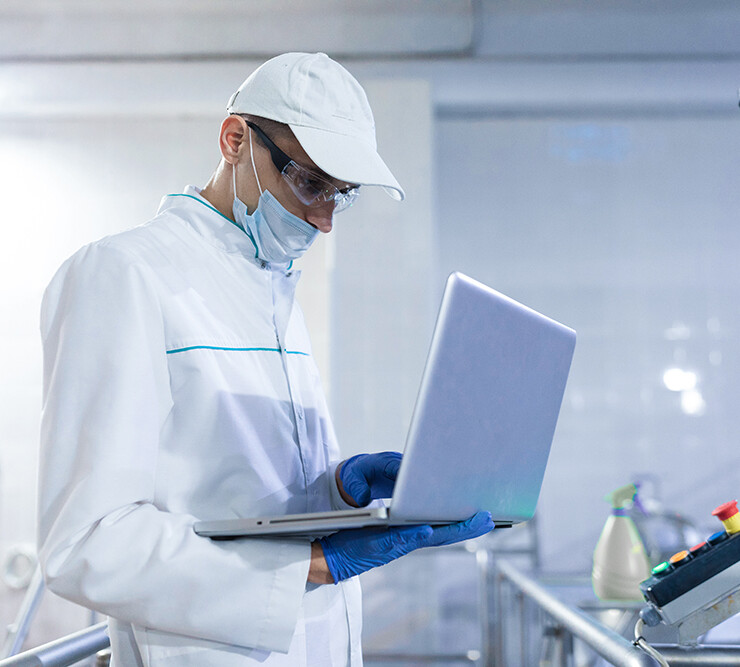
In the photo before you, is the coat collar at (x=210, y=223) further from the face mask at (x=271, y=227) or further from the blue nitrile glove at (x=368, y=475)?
the blue nitrile glove at (x=368, y=475)

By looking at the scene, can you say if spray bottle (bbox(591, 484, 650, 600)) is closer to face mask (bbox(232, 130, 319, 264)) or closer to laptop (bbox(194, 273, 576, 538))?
laptop (bbox(194, 273, 576, 538))

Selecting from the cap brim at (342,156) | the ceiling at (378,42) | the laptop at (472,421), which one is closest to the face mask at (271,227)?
the cap brim at (342,156)

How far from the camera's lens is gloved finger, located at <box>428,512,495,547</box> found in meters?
0.75

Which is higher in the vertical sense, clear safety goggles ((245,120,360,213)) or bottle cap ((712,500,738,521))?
clear safety goggles ((245,120,360,213))

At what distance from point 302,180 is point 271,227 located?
0.08 meters

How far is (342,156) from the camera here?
879 millimetres

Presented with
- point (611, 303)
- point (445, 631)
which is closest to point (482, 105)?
point (611, 303)

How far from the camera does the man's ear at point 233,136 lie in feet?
3.16

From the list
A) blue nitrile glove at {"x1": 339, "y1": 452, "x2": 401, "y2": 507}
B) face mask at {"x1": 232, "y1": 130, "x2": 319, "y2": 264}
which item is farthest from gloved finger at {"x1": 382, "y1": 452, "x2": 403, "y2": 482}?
face mask at {"x1": 232, "y1": 130, "x2": 319, "y2": 264}

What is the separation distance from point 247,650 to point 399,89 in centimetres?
253

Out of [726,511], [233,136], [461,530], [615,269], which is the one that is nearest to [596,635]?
[726,511]

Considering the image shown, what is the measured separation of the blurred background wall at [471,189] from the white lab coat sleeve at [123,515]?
6.72 ft

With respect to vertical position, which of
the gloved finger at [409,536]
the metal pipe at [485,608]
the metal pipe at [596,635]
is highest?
the gloved finger at [409,536]

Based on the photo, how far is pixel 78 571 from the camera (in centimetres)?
69
